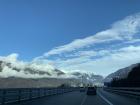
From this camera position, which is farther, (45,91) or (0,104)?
(45,91)

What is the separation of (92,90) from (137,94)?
32041 mm

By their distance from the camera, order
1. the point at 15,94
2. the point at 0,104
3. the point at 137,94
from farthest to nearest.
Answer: the point at 137,94 → the point at 15,94 → the point at 0,104

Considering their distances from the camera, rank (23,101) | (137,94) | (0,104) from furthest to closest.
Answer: (137,94)
(23,101)
(0,104)

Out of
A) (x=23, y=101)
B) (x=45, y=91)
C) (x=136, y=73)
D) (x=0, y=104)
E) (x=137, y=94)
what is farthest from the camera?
(x=136, y=73)

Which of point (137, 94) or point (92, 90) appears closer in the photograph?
point (137, 94)

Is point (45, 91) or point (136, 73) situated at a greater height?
point (136, 73)

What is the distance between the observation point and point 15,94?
33656 millimetres

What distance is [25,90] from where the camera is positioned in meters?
38.7

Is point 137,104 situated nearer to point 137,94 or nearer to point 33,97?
point 137,94

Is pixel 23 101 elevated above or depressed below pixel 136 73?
below

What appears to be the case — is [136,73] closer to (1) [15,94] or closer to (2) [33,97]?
(2) [33,97]

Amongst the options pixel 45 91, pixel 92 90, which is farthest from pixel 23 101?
pixel 92 90

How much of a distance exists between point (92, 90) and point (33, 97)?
→ 30091 millimetres

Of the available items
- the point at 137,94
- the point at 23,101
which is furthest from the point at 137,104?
the point at 23,101
